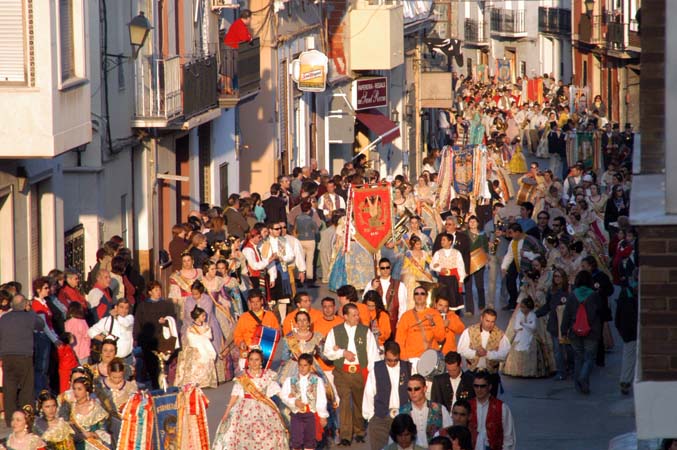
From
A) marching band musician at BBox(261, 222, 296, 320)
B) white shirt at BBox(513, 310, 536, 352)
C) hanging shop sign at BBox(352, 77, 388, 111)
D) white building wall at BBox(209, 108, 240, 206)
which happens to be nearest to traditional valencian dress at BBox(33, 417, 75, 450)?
white shirt at BBox(513, 310, 536, 352)

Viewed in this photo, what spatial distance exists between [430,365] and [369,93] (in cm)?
2728

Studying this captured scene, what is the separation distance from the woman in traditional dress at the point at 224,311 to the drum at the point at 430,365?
3967mm

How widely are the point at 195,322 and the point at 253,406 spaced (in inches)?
162

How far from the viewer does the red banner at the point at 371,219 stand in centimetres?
2270

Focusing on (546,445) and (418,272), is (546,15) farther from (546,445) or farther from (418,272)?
(546,445)

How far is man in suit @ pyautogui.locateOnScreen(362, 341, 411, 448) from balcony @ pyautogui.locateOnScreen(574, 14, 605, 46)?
48.7 m

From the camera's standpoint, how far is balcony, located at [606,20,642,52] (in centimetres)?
5358

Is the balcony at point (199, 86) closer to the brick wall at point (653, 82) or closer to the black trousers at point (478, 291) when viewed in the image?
the black trousers at point (478, 291)

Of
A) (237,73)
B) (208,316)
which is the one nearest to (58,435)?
(208,316)

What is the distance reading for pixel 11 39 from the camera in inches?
664

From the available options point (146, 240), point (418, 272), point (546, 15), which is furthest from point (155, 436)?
point (546, 15)

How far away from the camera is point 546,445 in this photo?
51.9 ft

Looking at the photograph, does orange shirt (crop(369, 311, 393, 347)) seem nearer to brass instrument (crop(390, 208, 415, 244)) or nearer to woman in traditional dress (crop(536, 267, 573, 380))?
woman in traditional dress (crop(536, 267, 573, 380))

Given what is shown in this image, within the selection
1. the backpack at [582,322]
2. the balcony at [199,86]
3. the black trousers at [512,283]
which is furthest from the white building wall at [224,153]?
the backpack at [582,322]
